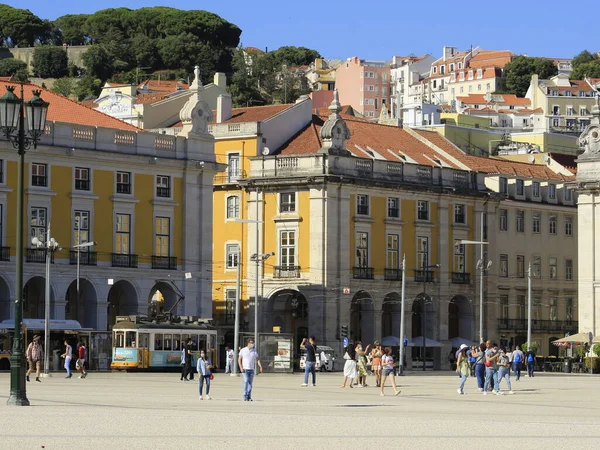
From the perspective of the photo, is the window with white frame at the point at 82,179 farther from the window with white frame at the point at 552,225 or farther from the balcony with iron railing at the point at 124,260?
the window with white frame at the point at 552,225

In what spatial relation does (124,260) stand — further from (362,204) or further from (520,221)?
(520,221)

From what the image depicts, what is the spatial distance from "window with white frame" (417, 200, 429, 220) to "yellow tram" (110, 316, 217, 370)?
27.1m

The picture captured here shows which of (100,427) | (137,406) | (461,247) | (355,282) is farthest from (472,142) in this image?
(100,427)

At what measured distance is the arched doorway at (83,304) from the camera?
8119cm

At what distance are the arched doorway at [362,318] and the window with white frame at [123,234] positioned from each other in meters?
18.7

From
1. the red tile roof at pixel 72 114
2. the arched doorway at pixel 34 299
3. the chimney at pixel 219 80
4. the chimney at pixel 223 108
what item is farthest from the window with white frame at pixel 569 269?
the arched doorway at pixel 34 299

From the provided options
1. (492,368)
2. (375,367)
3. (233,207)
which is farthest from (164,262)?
(492,368)

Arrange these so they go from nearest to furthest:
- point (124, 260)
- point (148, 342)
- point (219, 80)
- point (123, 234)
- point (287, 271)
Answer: point (148, 342) → point (124, 260) → point (123, 234) → point (287, 271) → point (219, 80)

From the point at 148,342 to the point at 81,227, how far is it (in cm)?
785

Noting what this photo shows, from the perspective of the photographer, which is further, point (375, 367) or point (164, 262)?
point (164, 262)

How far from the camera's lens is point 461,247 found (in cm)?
10556

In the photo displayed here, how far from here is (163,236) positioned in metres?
85.4

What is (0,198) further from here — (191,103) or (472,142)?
(472,142)

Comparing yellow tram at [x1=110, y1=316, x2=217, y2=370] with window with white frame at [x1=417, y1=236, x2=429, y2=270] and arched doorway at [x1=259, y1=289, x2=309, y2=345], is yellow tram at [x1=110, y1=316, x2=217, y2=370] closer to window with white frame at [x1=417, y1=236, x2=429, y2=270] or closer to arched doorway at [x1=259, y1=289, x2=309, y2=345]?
arched doorway at [x1=259, y1=289, x2=309, y2=345]
